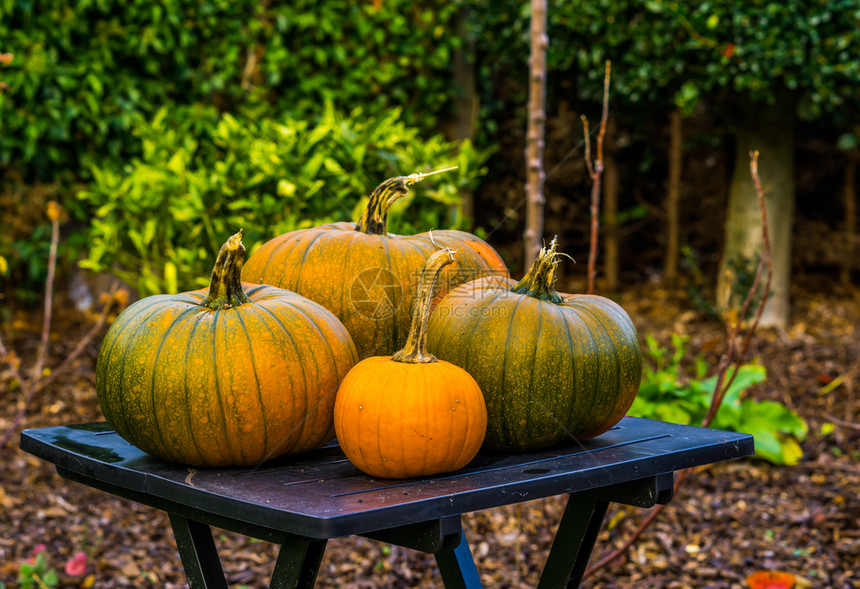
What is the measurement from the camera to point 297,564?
1.49 meters

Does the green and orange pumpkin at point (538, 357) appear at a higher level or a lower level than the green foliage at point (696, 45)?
lower

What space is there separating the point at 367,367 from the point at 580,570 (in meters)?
0.92

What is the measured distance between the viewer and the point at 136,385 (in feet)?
5.11

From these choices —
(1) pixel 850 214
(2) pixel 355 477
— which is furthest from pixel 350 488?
(1) pixel 850 214

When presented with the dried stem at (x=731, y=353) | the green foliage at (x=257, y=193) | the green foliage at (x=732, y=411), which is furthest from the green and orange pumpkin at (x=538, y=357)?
the green foliage at (x=732, y=411)

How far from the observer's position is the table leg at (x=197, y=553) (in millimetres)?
1749

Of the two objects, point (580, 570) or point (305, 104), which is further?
point (305, 104)

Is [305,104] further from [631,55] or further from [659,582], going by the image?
[659,582]

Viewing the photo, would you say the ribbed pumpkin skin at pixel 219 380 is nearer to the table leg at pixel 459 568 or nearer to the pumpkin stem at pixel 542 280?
the pumpkin stem at pixel 542 280

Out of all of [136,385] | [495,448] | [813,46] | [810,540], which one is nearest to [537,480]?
[495,448]

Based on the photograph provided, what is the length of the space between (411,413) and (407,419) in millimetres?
14

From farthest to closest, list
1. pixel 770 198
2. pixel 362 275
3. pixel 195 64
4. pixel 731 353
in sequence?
pixel 770 198, pixel 195 64, pixel 731 353, pixel 362 275

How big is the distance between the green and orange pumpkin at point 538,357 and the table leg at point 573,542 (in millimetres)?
325

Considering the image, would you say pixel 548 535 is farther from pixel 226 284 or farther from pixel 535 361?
pixel 226 284
